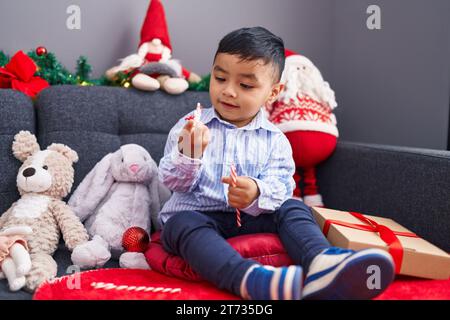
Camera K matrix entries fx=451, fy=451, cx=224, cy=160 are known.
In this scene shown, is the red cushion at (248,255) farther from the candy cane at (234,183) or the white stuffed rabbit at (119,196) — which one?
the white stuffed rabbit at (119,196)

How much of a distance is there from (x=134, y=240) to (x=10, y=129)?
52cm

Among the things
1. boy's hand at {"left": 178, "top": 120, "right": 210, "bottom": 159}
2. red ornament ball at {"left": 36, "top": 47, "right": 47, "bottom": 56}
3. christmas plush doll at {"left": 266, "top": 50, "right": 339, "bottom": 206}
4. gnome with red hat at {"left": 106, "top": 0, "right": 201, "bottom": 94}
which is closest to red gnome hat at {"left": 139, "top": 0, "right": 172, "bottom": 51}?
gnome with red hat at {"left": 106, "top": 0, "right": 201, "bottom": 94}

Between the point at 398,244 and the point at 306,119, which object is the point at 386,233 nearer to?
the point at 398,244

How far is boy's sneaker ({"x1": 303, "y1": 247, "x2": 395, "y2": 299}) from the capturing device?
0.81 m

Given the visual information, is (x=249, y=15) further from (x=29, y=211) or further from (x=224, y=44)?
(x=29, y=211)

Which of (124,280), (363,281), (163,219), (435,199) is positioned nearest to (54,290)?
(124,280)

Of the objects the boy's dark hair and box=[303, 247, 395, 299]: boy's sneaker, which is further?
the boy's dark hair

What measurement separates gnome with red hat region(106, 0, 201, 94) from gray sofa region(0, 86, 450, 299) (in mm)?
46

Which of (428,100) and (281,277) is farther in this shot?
(428,100)

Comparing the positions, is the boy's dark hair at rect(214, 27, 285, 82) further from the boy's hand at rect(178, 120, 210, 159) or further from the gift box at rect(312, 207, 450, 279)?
the gift box at rect(312, 207, 450, 279)

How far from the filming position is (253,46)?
1.10 meters

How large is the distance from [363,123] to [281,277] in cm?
119

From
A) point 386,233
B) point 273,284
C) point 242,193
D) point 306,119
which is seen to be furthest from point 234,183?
point 306,119
